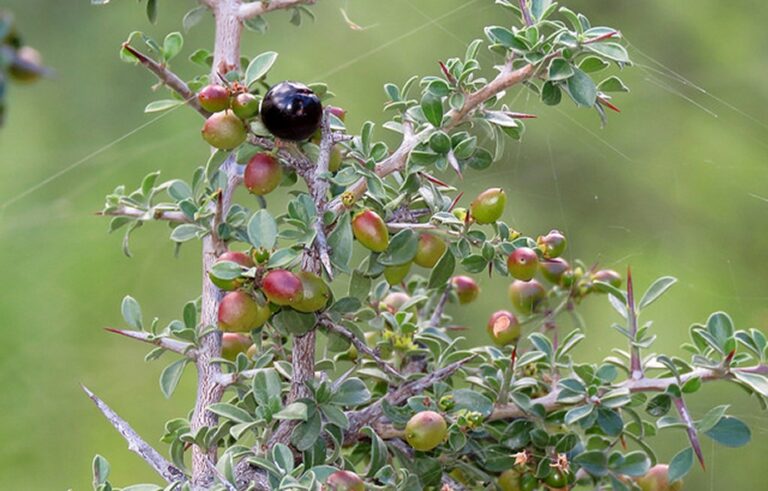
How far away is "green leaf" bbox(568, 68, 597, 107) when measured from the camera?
2.39ft

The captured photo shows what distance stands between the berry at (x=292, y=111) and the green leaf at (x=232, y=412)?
0.70 ft

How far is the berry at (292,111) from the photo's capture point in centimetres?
73

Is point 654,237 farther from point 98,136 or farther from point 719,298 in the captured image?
point 98,136

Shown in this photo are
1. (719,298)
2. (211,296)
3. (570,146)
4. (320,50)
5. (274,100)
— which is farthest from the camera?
(320,50)

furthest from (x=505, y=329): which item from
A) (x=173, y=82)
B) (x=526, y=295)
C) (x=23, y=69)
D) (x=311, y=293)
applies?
(x=23, y=69)

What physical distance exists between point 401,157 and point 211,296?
223 mm

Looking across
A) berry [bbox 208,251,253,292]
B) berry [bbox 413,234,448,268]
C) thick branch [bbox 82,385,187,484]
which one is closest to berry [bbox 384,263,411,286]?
berry [bbox 413,234,448,268]

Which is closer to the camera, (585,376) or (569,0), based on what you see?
(585,376)

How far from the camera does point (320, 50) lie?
2.14 meters

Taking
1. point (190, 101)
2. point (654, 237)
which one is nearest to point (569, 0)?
point (654, 237)

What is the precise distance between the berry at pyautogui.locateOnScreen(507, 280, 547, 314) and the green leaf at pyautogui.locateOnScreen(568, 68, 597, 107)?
274 mm

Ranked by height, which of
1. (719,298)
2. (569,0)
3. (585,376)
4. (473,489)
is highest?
(569,0)

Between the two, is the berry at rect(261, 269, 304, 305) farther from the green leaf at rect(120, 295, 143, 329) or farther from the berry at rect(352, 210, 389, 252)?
the green leaf at rect(120, 295, 143, 329)

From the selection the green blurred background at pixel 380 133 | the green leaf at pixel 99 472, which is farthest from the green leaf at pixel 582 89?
the green blurred background at pixel 380 133
